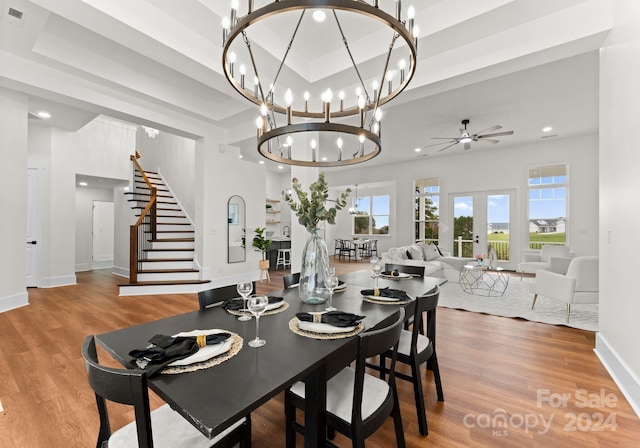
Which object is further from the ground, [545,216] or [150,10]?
[150,10]

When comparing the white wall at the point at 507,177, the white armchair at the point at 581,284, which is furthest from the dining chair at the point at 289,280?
the white wall at the point at 507,177

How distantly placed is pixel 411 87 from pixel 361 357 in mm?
3385

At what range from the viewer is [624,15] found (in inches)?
→ 91.3

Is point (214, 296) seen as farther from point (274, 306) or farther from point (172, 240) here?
point (172, 240)

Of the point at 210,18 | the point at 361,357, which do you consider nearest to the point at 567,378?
the point at 361,357

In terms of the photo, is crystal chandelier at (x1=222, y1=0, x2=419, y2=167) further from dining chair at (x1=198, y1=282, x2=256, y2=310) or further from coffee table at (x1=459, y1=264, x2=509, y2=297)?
coffee table at (x1=459, y1=264, x2=509, y2=297)

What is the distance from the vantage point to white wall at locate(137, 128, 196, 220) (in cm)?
751

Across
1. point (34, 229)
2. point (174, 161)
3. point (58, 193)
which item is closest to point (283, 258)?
point (174, 161)

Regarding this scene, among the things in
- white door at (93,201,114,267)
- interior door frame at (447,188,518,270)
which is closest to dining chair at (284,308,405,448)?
interior door frame at (447,188,518,270)

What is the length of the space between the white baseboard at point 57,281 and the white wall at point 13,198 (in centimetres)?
166

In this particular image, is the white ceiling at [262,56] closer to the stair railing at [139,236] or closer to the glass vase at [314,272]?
the stair railing at [139,236]

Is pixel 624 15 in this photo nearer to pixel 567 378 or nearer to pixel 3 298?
pixel 567 378

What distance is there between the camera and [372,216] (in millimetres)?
12016

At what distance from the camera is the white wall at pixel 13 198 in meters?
4.16
